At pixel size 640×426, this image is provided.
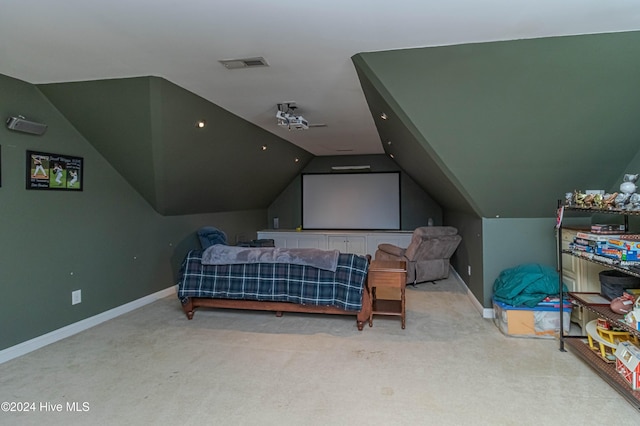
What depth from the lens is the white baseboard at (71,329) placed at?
3023 millimetres

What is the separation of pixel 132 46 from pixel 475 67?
2473 millimetres

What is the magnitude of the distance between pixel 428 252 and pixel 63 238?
4.54m

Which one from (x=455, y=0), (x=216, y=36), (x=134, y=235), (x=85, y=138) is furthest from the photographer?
(x=134, y=235)

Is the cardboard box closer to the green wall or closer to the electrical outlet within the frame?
the green wall

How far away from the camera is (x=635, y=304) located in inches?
95.0

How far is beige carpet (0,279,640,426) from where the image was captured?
2.18m

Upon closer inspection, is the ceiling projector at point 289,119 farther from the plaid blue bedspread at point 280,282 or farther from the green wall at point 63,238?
the green wall at point 63,238

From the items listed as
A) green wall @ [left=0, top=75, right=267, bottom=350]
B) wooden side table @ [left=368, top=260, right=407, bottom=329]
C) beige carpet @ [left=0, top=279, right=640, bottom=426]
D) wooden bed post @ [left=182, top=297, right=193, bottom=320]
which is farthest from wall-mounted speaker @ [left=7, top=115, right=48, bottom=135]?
wooden side table @ [left=368, top=260, right=407, bottom=329]

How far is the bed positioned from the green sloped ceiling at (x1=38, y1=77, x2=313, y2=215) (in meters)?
1.12

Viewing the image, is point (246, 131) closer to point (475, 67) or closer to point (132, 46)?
point (132, 46)

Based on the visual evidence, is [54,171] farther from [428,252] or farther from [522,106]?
[428,252]

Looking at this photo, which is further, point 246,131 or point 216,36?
point 246,131

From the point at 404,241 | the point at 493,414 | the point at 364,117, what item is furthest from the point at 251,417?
the point at 404,241

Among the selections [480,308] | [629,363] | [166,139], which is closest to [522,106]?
[629,363]
